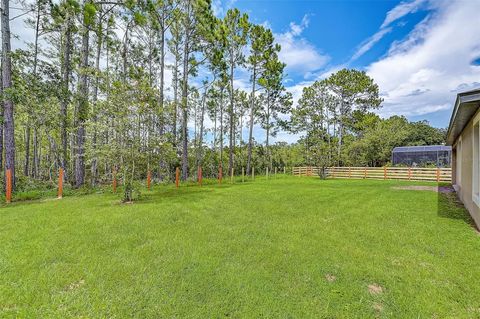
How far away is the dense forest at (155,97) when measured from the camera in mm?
6543

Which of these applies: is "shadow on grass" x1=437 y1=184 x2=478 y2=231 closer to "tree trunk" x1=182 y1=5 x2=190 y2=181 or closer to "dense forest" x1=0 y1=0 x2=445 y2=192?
"dense forest" x1=0 y1=0 x2=445 y2=192

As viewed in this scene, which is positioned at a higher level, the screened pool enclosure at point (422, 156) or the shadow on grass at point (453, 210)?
the screened pool enclosure at point (422, 156)

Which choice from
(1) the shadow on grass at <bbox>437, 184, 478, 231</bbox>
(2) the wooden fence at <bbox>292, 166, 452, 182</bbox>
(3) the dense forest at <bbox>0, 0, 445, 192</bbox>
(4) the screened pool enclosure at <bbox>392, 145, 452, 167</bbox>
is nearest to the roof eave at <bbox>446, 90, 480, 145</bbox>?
(1) the shadow on grass at <bbox>437, 184, 478, 231</bbox>

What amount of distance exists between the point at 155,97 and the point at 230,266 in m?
5.58

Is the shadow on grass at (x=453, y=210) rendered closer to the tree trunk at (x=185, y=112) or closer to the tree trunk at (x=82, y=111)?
Result: the tree trunk at (x=185, y=112)

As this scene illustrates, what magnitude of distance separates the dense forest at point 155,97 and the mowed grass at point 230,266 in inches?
107

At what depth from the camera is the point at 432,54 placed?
27.3 ft

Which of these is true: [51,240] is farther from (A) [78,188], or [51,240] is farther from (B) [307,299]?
(A) [78,188]

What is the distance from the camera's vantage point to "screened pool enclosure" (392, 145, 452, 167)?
1992 centimetres

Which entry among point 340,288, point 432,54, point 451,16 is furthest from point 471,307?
point 432,54

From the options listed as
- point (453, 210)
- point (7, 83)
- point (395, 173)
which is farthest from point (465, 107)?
point (395, 173)

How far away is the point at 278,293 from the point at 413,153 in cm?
2405

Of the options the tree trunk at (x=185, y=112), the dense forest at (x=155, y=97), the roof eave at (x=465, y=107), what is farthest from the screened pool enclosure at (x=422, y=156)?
the tree trunk at (x=185, y=112)

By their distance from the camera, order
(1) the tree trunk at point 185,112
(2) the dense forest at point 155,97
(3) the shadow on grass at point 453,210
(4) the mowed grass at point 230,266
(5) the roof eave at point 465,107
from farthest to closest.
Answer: (1) the tree trunk at point 185,112 < (2) the dense forest at point 155,97 < (3) the shadow on grass at point 453,210 < (5) the roof eave at point 465,107 < (4) the mowed grass at point 230,266
